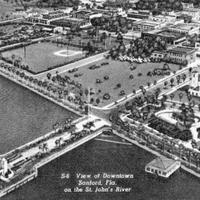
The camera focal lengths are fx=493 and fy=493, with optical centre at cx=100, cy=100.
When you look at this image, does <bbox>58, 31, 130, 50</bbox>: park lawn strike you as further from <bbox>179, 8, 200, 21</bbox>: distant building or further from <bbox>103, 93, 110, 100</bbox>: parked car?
<bbox>103, 93, 110, 100</bbox>: parked car

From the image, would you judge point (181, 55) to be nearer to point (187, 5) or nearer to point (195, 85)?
point (195, 85)

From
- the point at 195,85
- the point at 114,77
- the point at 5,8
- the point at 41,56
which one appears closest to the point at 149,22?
the point at 41,56

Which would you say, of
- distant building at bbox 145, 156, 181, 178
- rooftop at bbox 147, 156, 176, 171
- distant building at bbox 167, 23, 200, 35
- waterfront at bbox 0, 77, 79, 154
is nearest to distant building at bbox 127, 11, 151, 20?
distant building at bbox 167, 23, 200, 35

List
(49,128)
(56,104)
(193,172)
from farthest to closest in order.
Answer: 1. (56,104)
2. (49,128)
3. (193,172)

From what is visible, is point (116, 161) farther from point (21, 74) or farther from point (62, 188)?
point (21, 74)

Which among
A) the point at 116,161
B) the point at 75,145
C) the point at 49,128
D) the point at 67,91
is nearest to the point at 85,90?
the point at 67,91

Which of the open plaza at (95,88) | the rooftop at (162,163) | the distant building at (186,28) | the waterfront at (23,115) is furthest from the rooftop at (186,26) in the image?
the rooftop at (162,163)
